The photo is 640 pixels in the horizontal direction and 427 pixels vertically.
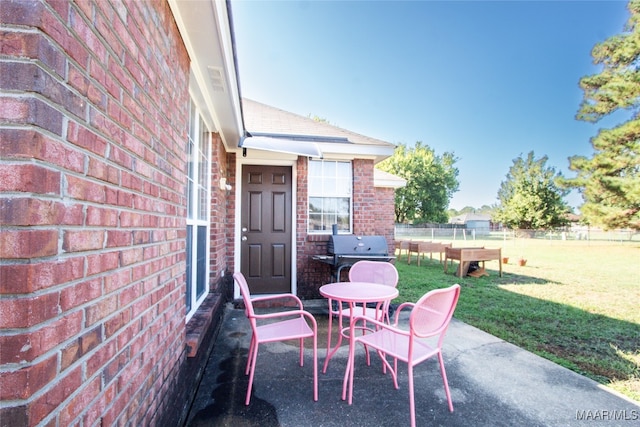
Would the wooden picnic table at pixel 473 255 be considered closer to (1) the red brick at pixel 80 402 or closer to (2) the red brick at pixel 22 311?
(1) the red brick at pixel 80 402

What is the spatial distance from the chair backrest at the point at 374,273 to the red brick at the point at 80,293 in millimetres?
2903

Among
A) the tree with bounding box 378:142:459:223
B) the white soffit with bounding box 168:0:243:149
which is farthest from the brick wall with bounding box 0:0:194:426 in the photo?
the tree with bounding box 378:142:459:223

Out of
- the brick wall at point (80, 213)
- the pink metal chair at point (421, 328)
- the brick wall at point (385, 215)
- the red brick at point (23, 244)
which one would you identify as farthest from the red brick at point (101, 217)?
the brick wall at point (385, 215)

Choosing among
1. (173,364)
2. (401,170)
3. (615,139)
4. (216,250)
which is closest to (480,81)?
(615,139)

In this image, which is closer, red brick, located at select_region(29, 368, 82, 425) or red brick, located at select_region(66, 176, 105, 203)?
red brick, located at select_region(29, 368, 82, 425)

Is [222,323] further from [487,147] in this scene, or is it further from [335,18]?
[487,147]

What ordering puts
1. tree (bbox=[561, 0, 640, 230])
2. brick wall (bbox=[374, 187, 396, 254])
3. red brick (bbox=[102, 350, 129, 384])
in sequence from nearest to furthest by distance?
red brick (bbox=[102, 350, 129, 384]) < brick wall (bbox=[374, 187, 396, 254]) < tree (bbox=[561, 0, 640, 230])

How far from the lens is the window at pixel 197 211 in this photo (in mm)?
2992

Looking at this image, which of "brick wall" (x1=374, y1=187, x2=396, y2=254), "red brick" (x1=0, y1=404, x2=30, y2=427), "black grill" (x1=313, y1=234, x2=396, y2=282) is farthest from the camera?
"brick wall" (x1=374, y1=187, x2=396, y2=254)

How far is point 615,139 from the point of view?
51.3 ft

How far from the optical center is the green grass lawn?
326cm

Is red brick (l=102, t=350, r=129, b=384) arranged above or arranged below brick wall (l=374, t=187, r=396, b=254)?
below

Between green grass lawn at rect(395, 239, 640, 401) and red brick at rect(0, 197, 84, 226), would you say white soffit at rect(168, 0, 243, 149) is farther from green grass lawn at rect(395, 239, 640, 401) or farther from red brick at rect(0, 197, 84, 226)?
green grass lawn at rect(395, 239, 640, 401)

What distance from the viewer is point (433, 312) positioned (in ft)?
6.90
